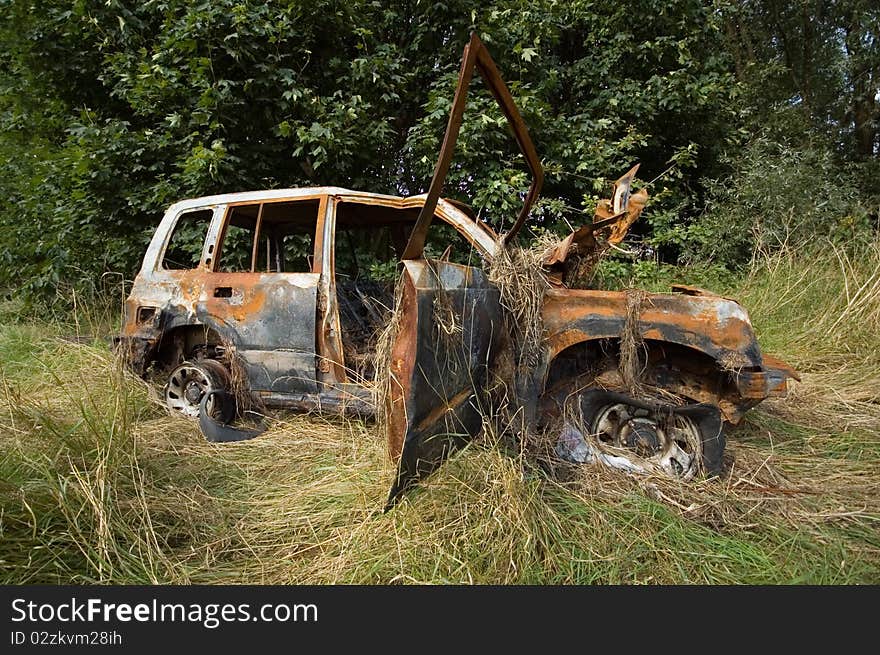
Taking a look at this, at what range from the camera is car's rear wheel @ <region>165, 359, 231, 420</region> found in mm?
3662

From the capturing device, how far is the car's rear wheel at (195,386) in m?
3.66

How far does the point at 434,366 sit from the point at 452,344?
15 centimetres

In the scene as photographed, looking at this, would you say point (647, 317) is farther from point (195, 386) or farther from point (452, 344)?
point (195, 386)

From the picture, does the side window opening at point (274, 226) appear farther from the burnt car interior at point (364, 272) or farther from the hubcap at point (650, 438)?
the hubcap at point (650, 438)

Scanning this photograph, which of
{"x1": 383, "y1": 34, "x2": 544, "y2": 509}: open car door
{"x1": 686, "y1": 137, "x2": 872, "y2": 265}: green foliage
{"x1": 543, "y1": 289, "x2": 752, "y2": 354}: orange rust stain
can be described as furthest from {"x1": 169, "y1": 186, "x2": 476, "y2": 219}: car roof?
{"x1": 686, "y1": 137, "x2": 872, "y2": 265}: green foliage

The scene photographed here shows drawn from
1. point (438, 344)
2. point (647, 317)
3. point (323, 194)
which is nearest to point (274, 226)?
point (323, 194)

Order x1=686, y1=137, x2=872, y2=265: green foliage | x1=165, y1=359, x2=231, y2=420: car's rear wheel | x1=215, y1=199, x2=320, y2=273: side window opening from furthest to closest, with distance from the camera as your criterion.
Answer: x1=686, y1=137, x2=872, y2=265: green foliage → x1=215, y1=199, x2=320, y2=273: side window opening → x1=165, y1=359, x2=231, y2=420: car's rear wheel

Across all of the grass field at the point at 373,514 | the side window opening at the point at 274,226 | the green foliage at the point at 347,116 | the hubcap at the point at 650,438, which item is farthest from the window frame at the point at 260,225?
the green foliage at the point at 347,116

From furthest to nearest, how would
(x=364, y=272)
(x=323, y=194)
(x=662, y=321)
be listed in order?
(x=364, y=272), (x=323, y=194), (x=662, y=321)

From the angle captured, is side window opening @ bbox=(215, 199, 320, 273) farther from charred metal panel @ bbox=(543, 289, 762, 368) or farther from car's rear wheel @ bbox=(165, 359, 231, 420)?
charred metal panel @ bbox=(543, 289, 762, 368)

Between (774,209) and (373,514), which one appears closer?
(373,514)

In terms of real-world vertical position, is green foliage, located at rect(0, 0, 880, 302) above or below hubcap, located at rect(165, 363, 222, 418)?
above

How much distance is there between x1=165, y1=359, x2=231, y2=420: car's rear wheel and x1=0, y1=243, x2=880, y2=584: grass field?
388 millimetres

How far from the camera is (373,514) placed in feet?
7.75
